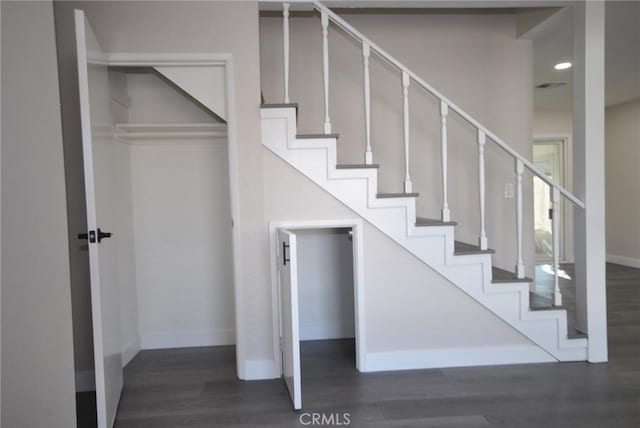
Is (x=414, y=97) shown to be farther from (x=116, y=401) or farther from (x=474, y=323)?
(x=116, y=401)

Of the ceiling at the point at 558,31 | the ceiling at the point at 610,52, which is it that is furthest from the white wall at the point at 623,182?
the ceiling at the point at 558,31

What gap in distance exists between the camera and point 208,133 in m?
3.03

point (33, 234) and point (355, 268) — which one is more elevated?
point (33, 234)

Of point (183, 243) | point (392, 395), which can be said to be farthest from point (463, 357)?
point (183, 243)

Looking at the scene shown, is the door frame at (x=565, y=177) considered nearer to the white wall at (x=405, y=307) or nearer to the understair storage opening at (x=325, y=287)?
the white wall at (x=405, y=307)

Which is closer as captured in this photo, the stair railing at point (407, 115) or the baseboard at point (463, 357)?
the stair railing at point (407, 115)

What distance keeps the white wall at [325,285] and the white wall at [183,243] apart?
1.95 feet

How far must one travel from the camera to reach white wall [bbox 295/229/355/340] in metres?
3.34

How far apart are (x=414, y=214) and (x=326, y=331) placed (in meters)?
1.33

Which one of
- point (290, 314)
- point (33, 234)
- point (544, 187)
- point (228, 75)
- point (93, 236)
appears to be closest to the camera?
point (33, 234)

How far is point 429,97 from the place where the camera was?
332 cm

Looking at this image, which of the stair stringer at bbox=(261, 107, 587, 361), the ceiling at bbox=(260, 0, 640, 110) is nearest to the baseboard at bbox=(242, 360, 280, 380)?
the stair stringer at bbox=(261, 107, 587, 361)

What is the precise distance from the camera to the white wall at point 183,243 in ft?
10.3

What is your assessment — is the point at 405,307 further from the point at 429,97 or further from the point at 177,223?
the point at 177,223
